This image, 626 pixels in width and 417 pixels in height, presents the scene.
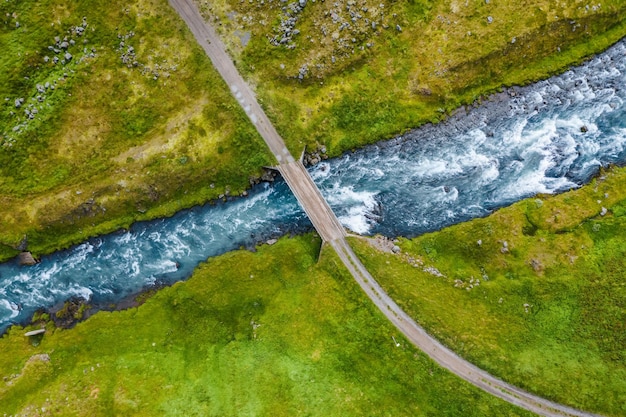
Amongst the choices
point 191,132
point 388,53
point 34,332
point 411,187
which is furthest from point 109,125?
point 411,187

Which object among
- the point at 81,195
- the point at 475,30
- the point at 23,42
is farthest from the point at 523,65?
the point at 23,42

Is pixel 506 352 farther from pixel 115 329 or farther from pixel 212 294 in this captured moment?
pixel 115 329

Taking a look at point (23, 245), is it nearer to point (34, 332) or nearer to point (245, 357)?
point (34, 332)

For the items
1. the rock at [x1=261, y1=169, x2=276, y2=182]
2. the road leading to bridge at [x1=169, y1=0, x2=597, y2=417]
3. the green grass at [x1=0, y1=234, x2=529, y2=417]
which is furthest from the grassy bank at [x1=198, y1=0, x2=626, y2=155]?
the green grass at [x1=0, y1=234, x2=529, y2=417]

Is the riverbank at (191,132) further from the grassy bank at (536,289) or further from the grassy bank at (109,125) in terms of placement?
the grassy bank at (536,289)

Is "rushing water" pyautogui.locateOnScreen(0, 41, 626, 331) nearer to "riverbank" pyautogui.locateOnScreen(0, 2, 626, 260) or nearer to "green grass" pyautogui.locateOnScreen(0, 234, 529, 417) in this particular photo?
"riverbank" pyautogui.locateOnScreen(0, 2, 626, 260)

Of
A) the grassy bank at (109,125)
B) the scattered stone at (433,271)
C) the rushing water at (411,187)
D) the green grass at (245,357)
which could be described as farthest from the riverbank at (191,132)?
the scattered stone at (433,271)
